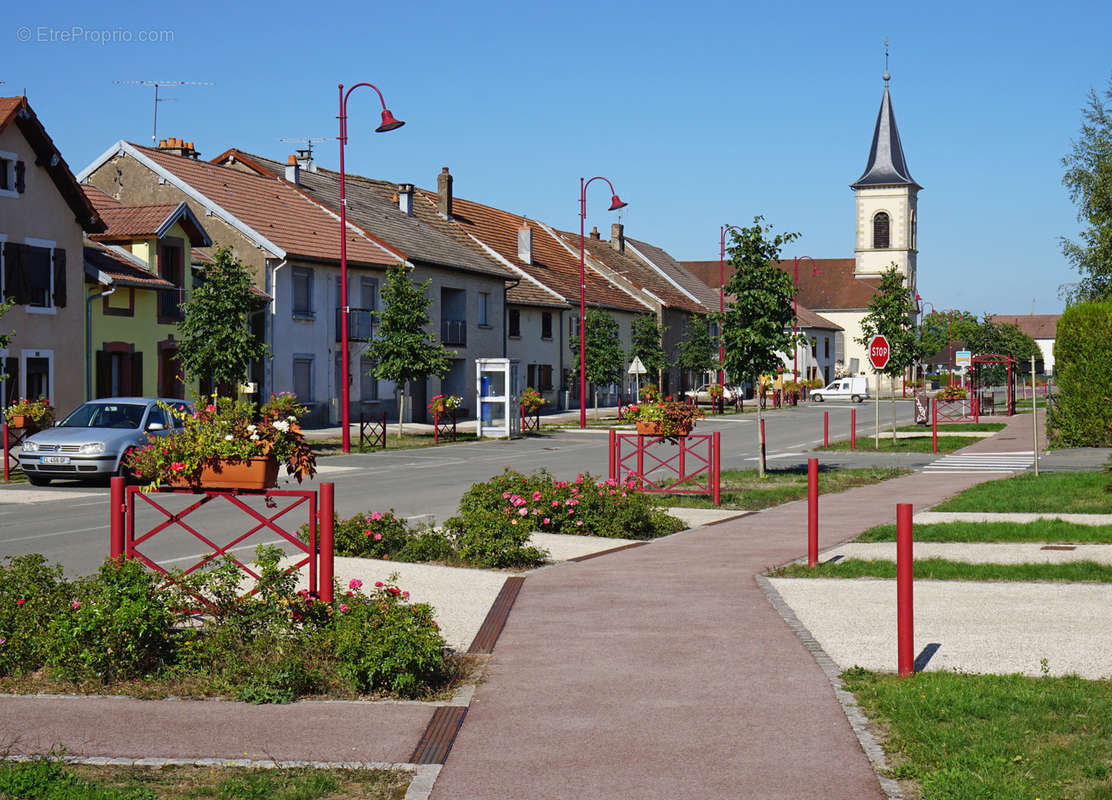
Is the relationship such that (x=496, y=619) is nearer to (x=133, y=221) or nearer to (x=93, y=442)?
(x=93, y=442)

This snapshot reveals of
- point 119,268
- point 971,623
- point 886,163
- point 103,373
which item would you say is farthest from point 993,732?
point 886,163

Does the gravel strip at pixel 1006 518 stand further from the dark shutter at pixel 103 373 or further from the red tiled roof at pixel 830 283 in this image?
the red tiled roof at pixel 830 283

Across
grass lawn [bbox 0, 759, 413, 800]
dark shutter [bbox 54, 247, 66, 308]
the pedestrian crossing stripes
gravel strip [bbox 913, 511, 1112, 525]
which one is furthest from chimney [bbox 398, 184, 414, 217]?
grass lawn [bbox 0, 759, 413, 800]

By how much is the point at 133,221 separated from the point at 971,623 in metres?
32.3

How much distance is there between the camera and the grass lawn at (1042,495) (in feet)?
57.2

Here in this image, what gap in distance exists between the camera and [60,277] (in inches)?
1302

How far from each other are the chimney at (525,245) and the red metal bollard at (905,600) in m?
57.5

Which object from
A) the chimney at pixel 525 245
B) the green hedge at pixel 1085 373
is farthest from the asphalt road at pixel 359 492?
the chimney at pixel 525 245

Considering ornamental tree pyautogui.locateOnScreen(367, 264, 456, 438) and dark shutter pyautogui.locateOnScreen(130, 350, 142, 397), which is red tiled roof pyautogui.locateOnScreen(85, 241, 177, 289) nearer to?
dark shutter pyautogui.locateOnScreen(130, 350, 142, 397)

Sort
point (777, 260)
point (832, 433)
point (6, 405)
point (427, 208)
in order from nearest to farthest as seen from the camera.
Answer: point (777, 260)
point (6, 405)
point (832, 433)
point (427, 208)

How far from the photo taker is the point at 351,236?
47594 mm

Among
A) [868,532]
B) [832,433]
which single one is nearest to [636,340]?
[832,433]

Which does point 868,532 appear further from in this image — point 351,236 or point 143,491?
point 351,236

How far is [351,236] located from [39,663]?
41.1 metres
